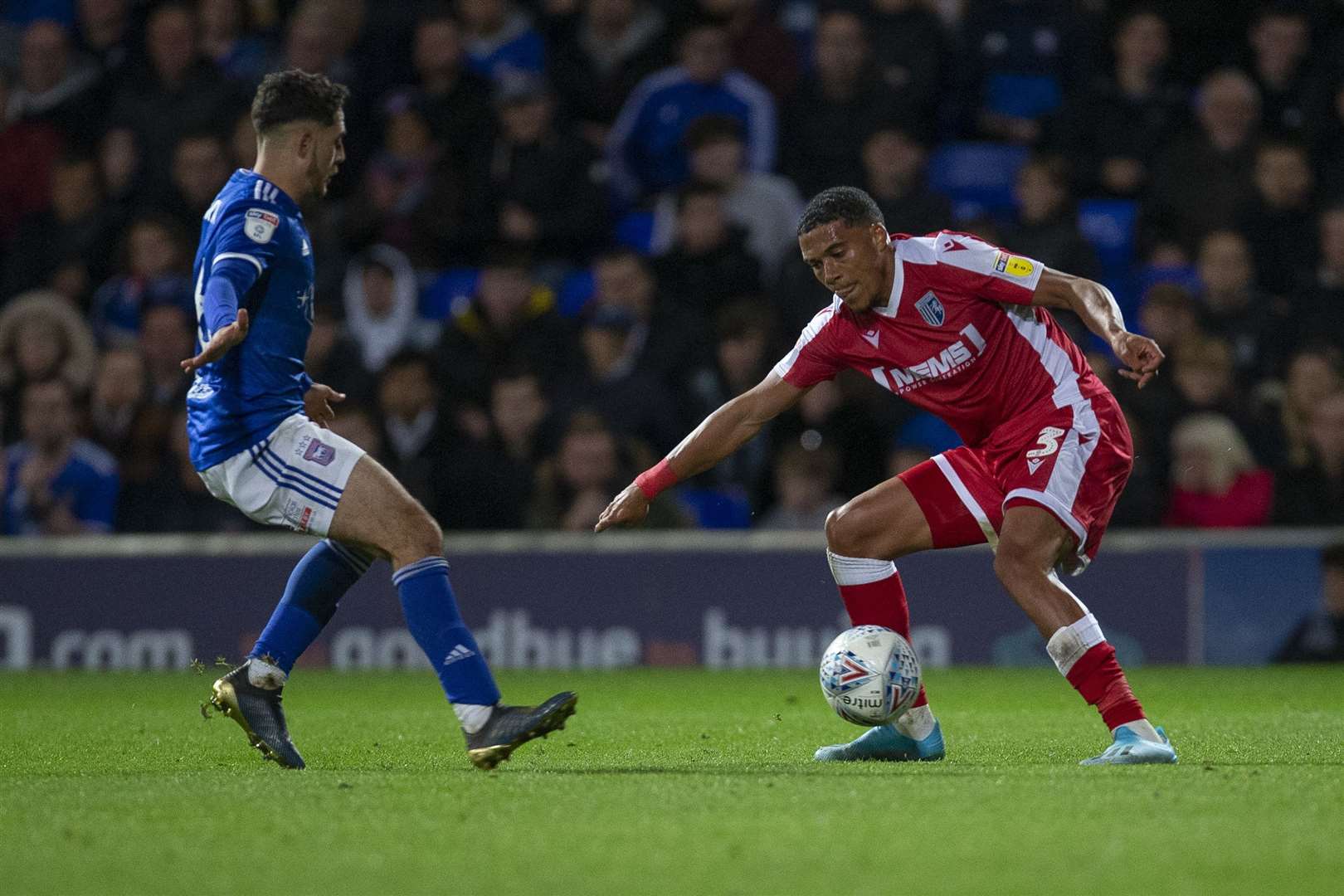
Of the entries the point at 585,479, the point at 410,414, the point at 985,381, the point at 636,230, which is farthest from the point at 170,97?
the point at 985,381

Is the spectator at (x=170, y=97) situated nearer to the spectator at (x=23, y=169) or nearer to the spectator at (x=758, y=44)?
the spectator at (x=23, y=169)

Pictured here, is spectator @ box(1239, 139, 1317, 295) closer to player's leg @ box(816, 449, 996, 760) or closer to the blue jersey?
player's leg @ box(816, 449, 996, 760)

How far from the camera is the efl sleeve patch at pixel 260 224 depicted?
592 cm

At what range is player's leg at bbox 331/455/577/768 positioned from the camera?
5816 mm

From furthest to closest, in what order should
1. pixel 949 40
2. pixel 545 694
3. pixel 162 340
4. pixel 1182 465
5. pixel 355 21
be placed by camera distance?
1. pixel 355 21
2. pixel 949 40
3. pixel 162 340
4. pixel 1182 465
5. pixel 545 694

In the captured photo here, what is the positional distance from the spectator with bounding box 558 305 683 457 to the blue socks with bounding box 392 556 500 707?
615cm

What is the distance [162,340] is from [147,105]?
2680 millimetres

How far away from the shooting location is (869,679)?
6203 millimetres

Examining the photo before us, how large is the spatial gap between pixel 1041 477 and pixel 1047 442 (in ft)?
0.42

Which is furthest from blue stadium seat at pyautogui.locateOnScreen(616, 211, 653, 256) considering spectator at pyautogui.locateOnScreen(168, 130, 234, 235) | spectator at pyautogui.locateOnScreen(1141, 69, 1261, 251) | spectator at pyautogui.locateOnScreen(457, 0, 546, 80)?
spectator at pyautogui.locateOnScreen(1141, 69, 1261, 251)

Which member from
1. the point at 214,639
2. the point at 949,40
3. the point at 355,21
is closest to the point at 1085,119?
the point at 949,40

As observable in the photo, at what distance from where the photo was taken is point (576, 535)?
38.6 feet

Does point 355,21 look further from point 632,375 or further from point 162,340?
point 632,375

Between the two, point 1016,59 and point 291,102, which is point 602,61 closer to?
point 1016,59
